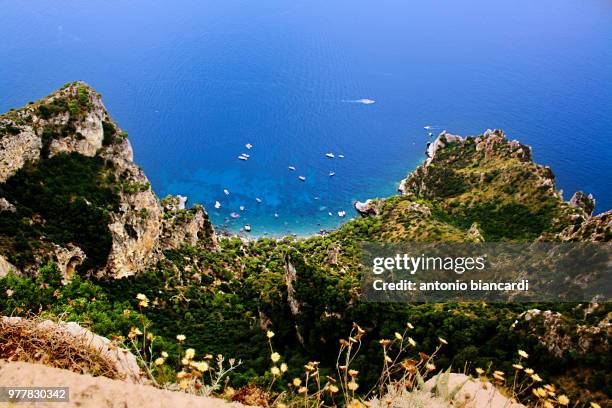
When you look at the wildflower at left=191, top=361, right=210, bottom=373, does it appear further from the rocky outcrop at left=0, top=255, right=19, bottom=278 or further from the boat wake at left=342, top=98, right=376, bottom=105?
the boat wake at left=342, top=98, right=376, bottom=105

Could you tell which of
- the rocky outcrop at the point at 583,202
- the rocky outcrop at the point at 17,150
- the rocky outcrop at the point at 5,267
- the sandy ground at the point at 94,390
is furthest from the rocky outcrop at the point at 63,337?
the rocky outcrop at the point at 583,202

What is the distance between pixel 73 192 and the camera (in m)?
36.6

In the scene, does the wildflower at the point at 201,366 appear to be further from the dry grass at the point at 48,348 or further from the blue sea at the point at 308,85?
the blue sea at the point at 308,85

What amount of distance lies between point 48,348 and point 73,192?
32445 mm

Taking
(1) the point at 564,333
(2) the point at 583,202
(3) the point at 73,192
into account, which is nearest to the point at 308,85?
(2) the point at 583,202

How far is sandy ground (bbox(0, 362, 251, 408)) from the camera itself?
6.52 metres

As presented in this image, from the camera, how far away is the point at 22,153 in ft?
116

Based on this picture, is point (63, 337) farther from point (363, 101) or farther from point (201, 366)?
point (363, 101)

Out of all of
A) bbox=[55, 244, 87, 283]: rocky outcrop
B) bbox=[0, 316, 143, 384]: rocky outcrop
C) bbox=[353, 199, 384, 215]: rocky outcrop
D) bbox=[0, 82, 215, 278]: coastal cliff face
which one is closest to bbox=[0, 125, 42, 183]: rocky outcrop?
bbox=[0, 82, 215, 278]: coastal cliff face

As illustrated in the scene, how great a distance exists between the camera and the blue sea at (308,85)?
315 ft

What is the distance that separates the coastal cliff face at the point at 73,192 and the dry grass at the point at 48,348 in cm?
2480

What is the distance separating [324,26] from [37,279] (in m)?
150

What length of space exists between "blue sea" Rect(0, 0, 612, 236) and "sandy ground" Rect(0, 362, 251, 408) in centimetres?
7510

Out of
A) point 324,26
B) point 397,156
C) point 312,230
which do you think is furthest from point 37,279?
point 324,26
